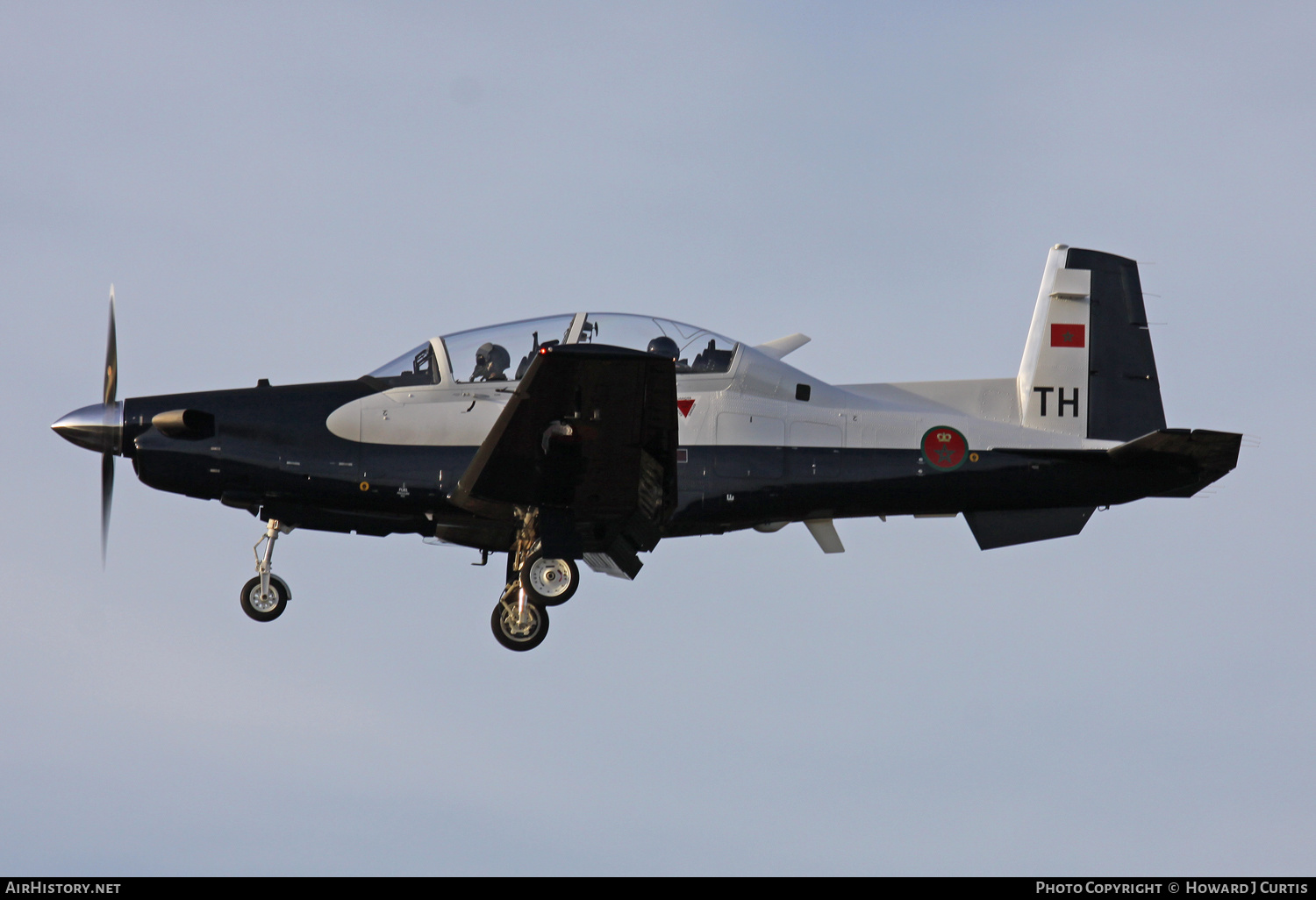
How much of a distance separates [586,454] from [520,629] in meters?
2.24

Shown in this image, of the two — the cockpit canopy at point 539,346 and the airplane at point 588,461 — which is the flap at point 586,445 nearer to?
the airplane at point 588,461

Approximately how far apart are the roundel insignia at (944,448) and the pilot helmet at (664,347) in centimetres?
274

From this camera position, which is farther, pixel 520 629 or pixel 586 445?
pixel 520 629

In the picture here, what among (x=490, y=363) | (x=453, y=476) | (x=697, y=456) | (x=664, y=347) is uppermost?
(x=664, y=347)

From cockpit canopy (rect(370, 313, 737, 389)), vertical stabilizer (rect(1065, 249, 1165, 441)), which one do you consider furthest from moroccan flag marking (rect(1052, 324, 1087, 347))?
cockpit canopy (rect(370, 313, 737, 389))

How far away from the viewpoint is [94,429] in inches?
619

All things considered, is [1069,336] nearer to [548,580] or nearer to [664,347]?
[664,347]

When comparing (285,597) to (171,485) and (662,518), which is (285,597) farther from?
(662,518)

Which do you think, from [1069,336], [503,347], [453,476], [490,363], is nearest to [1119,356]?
[1069,336]

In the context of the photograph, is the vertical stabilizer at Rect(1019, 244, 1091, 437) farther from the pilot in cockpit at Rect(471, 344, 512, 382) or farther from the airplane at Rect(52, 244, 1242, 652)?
the pilot in cockpit at Rect(471, 344, 512, 382)

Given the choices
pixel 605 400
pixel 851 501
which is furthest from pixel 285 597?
pixel 851 501

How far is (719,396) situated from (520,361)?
2023mm

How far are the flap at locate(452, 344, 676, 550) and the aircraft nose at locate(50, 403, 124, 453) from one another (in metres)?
3.47

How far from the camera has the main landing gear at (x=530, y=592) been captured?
15.7m
